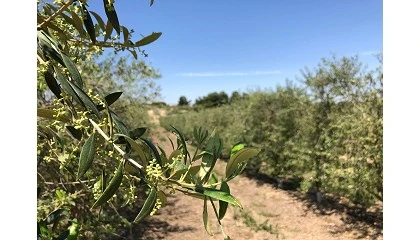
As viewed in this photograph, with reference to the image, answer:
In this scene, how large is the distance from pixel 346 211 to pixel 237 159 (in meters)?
7.01

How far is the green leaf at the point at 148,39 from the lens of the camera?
872 mm

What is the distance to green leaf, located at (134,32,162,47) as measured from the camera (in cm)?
87

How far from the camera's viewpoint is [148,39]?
2.89 ft

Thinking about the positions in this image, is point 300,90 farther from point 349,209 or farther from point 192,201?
point 192,201

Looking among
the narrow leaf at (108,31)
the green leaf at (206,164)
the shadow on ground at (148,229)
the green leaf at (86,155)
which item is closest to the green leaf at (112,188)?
the green leaf at (86,155)

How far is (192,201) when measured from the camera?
806cm

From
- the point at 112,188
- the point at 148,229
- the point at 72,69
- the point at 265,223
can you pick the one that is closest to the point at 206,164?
the point at 112,188

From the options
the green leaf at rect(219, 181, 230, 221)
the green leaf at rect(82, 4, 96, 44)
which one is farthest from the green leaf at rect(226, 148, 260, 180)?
the green leaf at rect(82, 4, 96, 44)

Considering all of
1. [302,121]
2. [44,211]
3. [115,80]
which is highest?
[115,80]

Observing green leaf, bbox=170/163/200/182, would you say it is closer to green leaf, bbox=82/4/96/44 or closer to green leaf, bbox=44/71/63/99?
green leaf, bbox=44/71/63/99

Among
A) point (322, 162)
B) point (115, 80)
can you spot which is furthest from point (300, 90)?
point (115, 80)

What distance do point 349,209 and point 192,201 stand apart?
11.6ft
